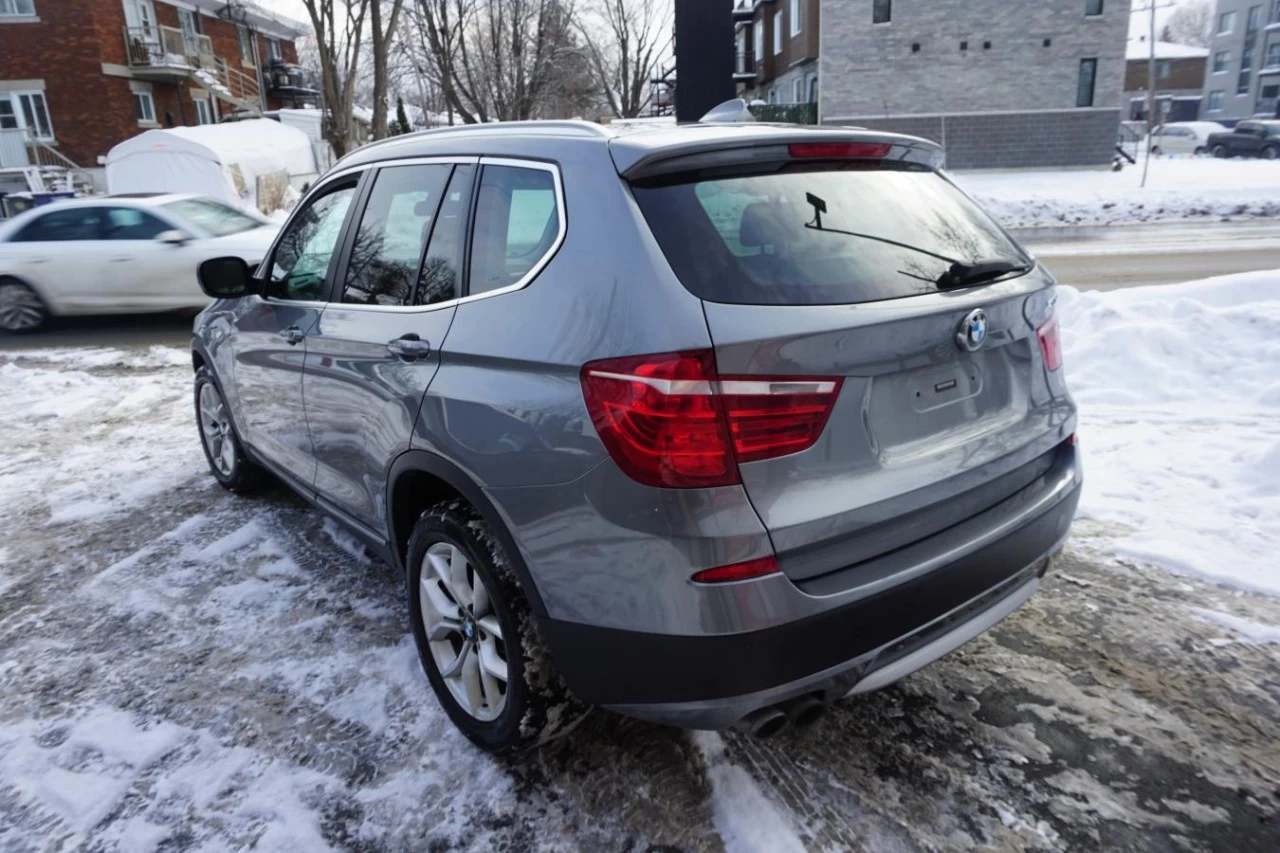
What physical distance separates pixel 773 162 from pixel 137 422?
20.0ft

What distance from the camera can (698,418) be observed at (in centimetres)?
196

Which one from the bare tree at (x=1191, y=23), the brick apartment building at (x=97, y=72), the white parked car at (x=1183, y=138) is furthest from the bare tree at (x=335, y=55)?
the bare tree at (x=1191, y=23)

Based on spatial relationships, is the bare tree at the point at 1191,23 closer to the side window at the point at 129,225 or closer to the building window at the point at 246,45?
the building window at the point at 246,45

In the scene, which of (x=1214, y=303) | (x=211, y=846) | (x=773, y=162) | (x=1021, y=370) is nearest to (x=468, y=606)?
(x=211, y=846)

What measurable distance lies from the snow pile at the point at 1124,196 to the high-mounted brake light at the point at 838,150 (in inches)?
645

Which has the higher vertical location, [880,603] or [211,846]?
[880,603]

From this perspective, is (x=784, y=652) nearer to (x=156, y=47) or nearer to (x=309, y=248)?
(x=309, y=248)

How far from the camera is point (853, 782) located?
99.9 inches

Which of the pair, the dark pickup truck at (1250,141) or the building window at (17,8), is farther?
the dark pickup truck at (1250,141)

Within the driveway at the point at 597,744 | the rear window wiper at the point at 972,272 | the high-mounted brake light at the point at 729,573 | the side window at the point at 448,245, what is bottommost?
the driveway at the point at 597,744

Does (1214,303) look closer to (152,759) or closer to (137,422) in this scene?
(152,759)

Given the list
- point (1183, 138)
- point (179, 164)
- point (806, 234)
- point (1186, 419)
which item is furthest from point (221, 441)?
Answer: point (1183, 138)

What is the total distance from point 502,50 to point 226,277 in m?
34.1

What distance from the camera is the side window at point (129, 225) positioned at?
10305mm
